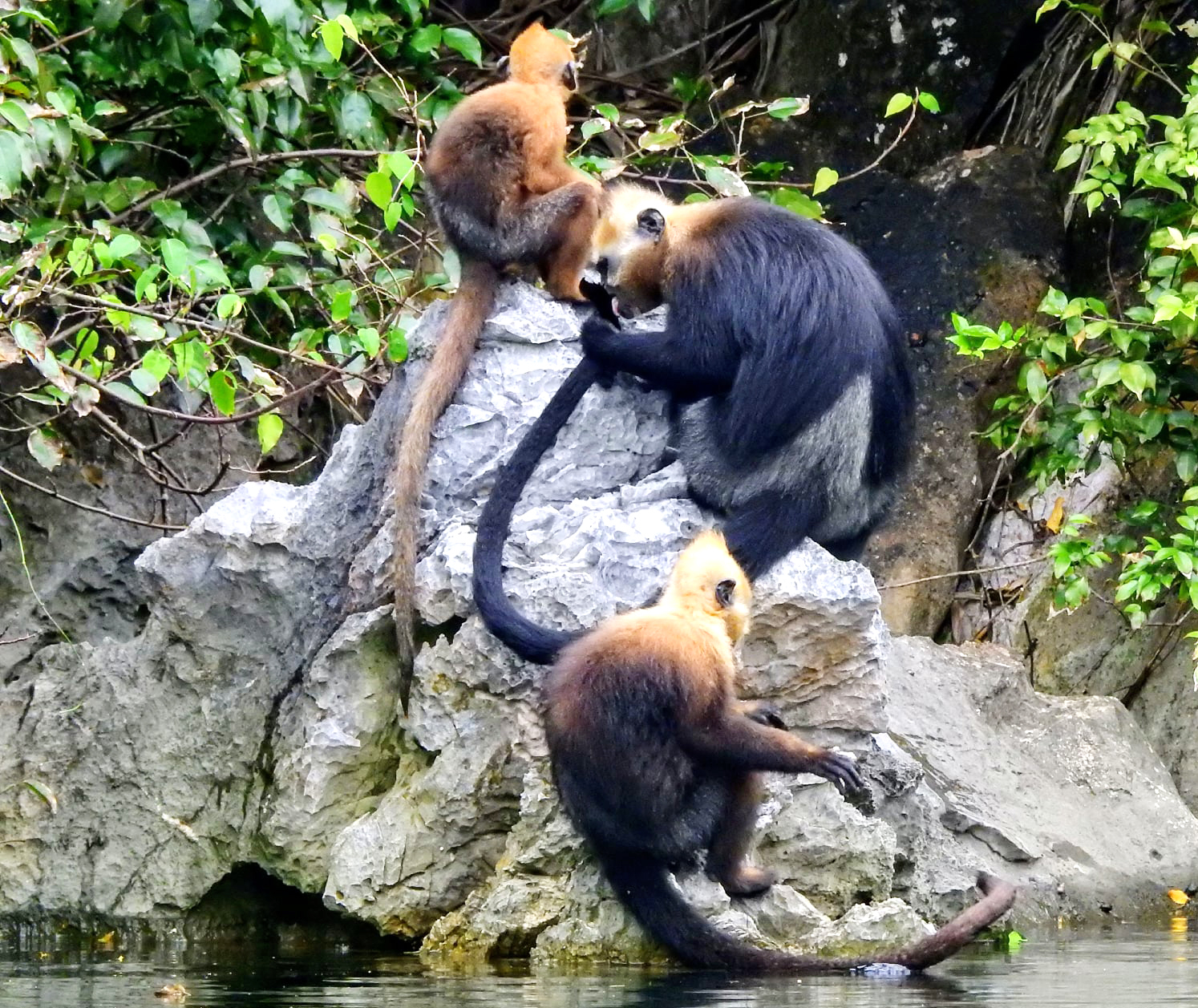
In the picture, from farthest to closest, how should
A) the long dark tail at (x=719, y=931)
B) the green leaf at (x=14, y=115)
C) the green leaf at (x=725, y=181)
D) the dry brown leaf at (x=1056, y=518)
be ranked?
the dry brown leaf at (x=1056, y=518), the green leaf at (x=725, y=181), the green leaf at (x=14, y=115), the long dark tail at (x=719, y=931)

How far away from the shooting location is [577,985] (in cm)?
393

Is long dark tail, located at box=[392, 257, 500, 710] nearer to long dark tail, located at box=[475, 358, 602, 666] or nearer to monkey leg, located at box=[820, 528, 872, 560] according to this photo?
long dark tail, located at box=[475, 358, 602, 666]

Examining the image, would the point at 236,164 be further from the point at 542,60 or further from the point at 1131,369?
the point at 1131,369

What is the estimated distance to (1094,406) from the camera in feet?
23.0

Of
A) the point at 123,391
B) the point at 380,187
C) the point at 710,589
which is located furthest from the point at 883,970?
the point at 123,391

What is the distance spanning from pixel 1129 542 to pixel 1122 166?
1.77 metres

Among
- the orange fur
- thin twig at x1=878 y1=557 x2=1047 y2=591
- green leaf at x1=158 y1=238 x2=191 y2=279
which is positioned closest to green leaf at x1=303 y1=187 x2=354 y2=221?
green leaf at x1=158 y1=238 x2=191 y2=279

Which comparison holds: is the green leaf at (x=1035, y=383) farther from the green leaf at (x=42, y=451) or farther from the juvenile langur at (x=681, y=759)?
the green leaf at (x=42, y=451)

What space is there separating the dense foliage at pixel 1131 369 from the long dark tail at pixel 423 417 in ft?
5.94

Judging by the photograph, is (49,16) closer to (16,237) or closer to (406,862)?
(16,237)

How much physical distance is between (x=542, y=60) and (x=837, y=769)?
9.28 ft

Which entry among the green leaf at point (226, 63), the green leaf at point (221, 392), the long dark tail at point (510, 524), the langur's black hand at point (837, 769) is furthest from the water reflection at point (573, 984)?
the green leaf at point (226, 63)

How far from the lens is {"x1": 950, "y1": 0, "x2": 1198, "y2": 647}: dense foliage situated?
6453 mm

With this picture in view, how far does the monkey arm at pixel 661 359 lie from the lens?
527cm
